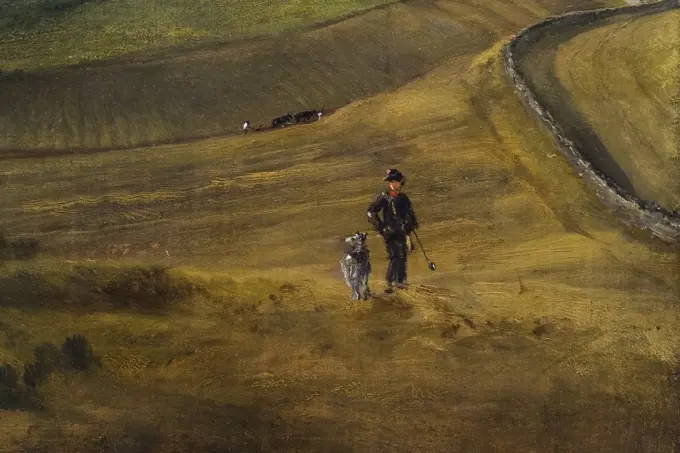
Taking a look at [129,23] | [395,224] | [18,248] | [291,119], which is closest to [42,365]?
[18,248]

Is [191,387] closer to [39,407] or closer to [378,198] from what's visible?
[39,407]

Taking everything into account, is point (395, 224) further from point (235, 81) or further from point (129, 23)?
point (129, 23)

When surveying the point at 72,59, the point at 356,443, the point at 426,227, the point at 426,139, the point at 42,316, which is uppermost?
the point at 72,59

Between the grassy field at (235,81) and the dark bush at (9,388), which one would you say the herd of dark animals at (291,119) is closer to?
the grassy field at (235,81)

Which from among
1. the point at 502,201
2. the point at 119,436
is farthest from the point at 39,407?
the point at 502,201

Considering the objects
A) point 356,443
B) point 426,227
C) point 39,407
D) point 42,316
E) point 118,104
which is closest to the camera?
point 356,443

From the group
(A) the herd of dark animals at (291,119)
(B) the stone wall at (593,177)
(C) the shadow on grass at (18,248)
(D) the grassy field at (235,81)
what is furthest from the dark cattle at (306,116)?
(C) the shadow on grass at (18,248)
